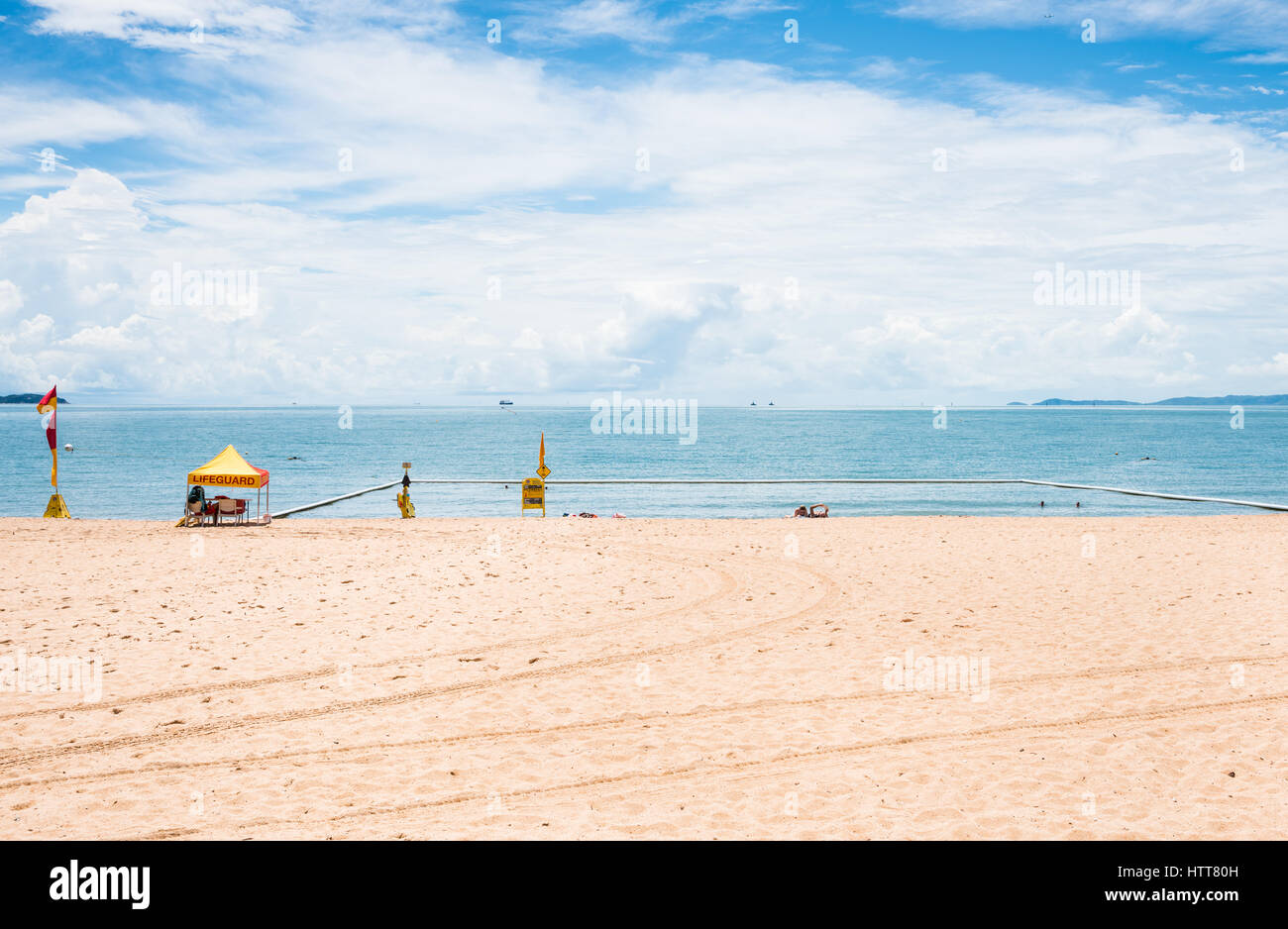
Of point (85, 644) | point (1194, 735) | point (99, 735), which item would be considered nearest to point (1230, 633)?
point (1194, 735)

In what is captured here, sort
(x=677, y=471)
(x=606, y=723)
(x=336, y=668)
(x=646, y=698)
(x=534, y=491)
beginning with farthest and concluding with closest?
(x=677, y=471)
(x=534, y=491)
(x=336, y=668)
(x=646, y=698)
(x=606, y=723)

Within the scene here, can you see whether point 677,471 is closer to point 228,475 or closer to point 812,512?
point 812,512

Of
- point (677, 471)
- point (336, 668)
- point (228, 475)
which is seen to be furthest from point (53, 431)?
point (677, 471)

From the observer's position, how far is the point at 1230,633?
12516mm

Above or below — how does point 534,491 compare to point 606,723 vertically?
above

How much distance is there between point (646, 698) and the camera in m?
9.95

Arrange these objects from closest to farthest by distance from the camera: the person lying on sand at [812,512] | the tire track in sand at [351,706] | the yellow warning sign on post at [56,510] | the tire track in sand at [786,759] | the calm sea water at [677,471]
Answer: the tire track in sand at [786,759], the tire track in sand at [351,706], the yellow warning sign on post at [56,510], the person lying on sand at [812,512], the calm sea water at [677,471]

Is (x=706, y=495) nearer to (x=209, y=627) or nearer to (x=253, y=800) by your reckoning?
(x=209, y=627)

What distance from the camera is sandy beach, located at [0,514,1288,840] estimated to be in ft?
22.9

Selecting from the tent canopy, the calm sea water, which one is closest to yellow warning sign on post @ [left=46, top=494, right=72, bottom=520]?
the tent canopy

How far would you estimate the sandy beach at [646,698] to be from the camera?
6973 millimetres

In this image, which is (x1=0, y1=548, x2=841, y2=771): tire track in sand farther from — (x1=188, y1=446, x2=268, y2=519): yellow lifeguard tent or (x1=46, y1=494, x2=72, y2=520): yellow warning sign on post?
(x1=46, y1=494, x2=72, y2=520): yellow warning sign on post

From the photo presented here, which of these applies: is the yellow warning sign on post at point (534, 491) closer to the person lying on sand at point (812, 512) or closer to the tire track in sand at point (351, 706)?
the person lying on sand at point (812, 512)

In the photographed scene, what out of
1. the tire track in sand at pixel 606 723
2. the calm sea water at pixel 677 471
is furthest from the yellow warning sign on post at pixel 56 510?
the tire track in sand at pixel 606 723
